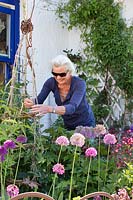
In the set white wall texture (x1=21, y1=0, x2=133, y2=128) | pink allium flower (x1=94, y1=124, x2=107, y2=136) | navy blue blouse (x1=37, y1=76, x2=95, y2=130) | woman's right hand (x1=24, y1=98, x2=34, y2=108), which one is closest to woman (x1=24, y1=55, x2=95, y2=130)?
navy blue blouse (x1=37, y1=76, x2=95, y2=130)

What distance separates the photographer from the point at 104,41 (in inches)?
199

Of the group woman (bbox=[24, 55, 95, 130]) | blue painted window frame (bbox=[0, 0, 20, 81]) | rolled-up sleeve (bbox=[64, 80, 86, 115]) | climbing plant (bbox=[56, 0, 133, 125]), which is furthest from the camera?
climbing plant (bbox=[56, 0, 133, 125])

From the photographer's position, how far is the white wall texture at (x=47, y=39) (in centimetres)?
511

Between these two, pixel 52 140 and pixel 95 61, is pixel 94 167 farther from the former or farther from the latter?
pixel 95 61

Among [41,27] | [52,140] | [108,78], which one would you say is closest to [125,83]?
[108,78]

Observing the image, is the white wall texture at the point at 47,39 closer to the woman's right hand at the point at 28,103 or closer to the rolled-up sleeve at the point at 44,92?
the rolled-up sleeve at the point at 44,92

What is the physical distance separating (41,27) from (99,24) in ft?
2.22

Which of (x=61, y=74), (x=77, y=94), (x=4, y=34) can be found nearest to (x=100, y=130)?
(x=77, y=94)

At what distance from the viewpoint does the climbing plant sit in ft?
16.5

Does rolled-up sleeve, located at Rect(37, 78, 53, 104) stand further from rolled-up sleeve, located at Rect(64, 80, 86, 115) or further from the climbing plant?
the climbing plant

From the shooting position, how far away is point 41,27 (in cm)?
520

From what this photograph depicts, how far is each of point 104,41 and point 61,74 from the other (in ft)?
6.63

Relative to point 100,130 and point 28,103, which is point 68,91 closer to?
point 28,103

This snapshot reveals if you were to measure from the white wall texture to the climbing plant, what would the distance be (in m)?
0.11
